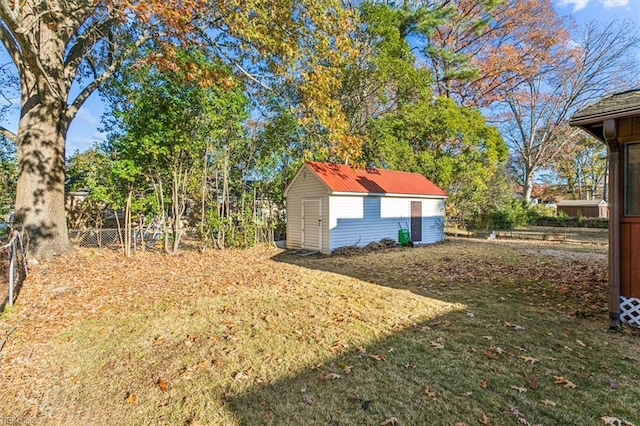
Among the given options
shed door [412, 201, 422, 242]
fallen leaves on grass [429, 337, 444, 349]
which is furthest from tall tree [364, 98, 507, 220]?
fallen leaves on grass [429, 337, 444, 349]

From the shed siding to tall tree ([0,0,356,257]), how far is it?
119 inches

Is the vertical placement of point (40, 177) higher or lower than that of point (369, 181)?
lower

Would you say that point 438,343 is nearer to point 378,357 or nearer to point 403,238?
point 378,357

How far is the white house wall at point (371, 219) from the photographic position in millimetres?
11375

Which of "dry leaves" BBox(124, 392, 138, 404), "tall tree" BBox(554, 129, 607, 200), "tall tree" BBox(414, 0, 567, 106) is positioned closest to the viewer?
"dry leaves" BBox(124, 392, 138, 404)

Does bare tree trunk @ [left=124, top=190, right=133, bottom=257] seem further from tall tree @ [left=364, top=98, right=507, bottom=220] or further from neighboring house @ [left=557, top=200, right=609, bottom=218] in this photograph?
neighboring house @ [left=557, top=200, right=609, bottom=218]

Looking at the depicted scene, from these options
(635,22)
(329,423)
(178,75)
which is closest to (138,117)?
(178,75)

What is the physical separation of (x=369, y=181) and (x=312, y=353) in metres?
10.1

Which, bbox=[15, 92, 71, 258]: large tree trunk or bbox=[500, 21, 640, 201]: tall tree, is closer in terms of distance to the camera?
bbox=[15, 92, 71, 258]: large tree trunk

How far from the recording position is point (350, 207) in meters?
11.8

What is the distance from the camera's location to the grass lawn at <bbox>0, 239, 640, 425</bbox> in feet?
8.31

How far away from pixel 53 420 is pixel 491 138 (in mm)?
20642

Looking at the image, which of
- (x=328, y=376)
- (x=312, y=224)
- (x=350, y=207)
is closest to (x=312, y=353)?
(x=328, y=376)

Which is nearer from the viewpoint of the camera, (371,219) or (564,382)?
(564,382)
